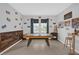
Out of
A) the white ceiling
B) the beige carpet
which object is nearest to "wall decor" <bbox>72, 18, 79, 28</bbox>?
the white ceiling

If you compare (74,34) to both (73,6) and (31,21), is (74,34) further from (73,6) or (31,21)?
(31,21)

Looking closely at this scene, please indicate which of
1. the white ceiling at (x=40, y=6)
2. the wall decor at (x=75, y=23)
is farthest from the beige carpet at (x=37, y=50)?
the white ceiling at (x=40, y=6)

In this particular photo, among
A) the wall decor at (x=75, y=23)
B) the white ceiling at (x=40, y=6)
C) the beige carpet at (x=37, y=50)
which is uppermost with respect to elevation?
the white ceiling at (x=40, y=6)

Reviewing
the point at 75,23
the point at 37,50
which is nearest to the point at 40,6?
the point at 75,23

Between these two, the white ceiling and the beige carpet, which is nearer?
the beige carpet

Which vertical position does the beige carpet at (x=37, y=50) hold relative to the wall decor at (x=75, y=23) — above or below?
below

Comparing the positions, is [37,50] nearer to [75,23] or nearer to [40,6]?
[75,23]

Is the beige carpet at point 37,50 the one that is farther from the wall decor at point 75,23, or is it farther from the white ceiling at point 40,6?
the white ceiling at point 40,6

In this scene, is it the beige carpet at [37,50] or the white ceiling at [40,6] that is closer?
the beige carpet at [37,50]

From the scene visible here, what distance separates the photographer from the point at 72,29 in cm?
481

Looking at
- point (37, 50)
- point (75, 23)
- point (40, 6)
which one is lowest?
point (37, 50)

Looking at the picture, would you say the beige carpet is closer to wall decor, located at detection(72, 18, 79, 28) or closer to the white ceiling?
wall decor, located at detection(72, 18, 79, 28)
